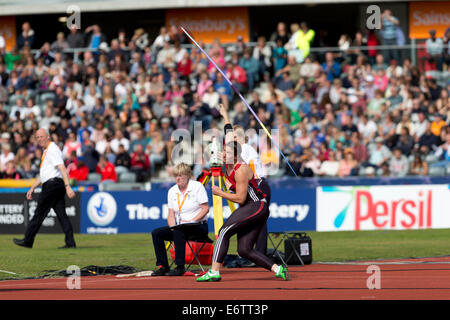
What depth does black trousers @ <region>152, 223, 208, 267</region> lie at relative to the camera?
44.8 ft

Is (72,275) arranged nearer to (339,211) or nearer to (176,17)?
(339,211)

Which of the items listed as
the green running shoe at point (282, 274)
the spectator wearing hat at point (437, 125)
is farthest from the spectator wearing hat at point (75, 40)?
the green running shoe at point (282, 274)

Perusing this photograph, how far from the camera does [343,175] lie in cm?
2430

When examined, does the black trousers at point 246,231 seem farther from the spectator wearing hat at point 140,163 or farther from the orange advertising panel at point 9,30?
the orange advertising panel at point 9,30

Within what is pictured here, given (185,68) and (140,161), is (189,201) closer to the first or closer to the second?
(140,161)

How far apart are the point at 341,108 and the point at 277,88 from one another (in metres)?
2.11

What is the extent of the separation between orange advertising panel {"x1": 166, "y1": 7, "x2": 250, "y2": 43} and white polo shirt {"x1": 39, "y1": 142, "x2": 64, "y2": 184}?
15.6 metres

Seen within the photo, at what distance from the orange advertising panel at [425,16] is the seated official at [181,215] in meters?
19.7

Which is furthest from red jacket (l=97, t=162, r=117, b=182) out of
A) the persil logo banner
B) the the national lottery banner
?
the persil logo banner

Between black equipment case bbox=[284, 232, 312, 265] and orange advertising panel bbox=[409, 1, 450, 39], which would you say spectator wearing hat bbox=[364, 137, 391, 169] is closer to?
orange advertising panel bbox=[409, 1, 450, 39]

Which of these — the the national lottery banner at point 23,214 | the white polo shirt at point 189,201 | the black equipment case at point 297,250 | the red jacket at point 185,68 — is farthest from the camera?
the red jacket at point 185,68

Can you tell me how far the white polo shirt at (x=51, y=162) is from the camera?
59.5ft

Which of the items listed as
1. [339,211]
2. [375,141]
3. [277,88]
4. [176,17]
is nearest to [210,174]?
[339,211]

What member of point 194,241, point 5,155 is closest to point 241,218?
point 194,241
